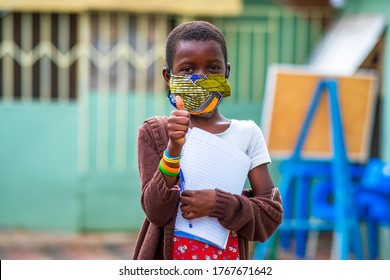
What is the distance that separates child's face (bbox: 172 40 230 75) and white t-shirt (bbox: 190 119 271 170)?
17cm

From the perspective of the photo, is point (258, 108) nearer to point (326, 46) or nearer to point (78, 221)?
point (326, 46)

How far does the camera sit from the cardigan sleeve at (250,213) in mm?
2028

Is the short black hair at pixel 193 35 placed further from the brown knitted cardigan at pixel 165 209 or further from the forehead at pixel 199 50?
the brown knitted cardigan at pixel 165 209

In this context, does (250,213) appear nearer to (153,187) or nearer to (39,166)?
(153,187)

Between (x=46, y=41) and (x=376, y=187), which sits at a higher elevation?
(x=46, y=41)

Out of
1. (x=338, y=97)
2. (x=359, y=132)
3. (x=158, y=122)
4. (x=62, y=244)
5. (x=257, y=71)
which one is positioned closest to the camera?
(x=158, y=122)

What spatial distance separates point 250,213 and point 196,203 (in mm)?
151

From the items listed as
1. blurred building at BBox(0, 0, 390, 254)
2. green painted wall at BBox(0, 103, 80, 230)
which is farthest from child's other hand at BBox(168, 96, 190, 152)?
green painted wall at BBox(0, 103, 80, 230)

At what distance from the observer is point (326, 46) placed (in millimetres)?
6312

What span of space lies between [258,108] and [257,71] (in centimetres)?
32

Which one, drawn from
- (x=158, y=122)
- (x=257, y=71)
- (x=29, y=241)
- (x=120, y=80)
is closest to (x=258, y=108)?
(x=257, y=71)

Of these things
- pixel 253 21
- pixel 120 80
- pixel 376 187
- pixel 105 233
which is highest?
pixel 253 21

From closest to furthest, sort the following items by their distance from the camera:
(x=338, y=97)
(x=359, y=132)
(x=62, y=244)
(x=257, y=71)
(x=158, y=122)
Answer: (x=158, y=122) → (x=338, y=97) → (x=359, y=132) → (x=62, y=244) → (x=257, y=71)

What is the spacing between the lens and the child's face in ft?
6.78
